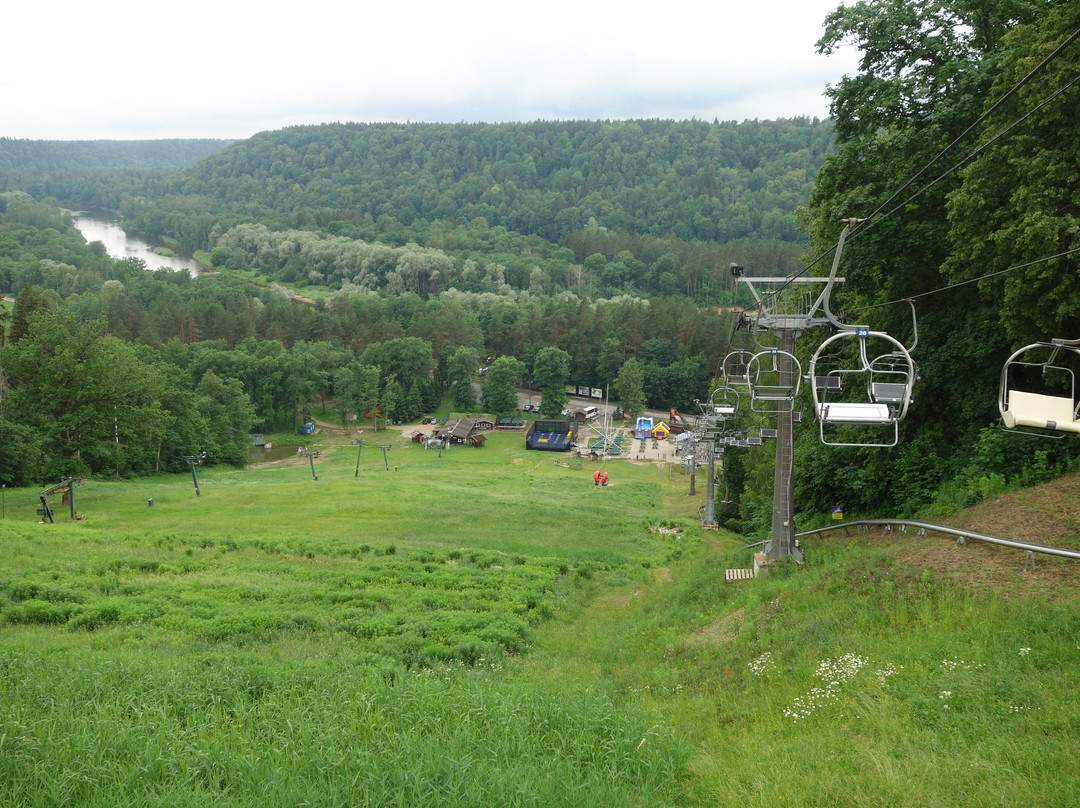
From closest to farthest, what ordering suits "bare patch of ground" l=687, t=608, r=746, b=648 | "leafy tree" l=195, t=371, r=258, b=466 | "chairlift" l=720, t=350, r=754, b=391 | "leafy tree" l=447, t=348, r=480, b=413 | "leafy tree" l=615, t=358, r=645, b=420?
"bare patch of ground" l=687, t=608, r=746, b=648, "chairlift" l=720, t=350, r=754, b=391, "leafy tree" l=195, t=371, r=258, b=466, "leafy tree" l=615, t=358, r=645, b=420, "leafy tree" l=447, t=348, r=480, b=413

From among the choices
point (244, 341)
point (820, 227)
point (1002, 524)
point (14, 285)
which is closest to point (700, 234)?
point (244, 341)

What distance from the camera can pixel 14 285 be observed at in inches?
4953

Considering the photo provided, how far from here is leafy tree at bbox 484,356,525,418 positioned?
3167 inches

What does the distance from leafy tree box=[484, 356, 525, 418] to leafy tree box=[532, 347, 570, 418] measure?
10.9ft

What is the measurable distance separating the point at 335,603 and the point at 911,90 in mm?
20657

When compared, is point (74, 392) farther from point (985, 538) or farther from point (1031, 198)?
point (1031, 198)

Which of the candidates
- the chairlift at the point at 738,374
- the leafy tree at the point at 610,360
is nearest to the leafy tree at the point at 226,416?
the leafy tree at the point at 610,360

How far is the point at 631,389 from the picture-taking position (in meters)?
80.7

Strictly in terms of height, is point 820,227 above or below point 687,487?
above

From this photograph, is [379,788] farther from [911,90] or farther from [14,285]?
[14,285]

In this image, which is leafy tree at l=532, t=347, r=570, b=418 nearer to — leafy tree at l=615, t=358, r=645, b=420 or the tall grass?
leafy tree at l=615, t=358, r=645, b=420

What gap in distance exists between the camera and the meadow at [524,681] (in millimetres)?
6668

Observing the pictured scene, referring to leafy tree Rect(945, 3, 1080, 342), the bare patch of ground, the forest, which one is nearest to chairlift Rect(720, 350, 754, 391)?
the forest

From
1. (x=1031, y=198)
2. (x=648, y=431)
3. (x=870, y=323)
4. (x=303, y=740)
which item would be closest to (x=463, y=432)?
(x=648, y=431)
